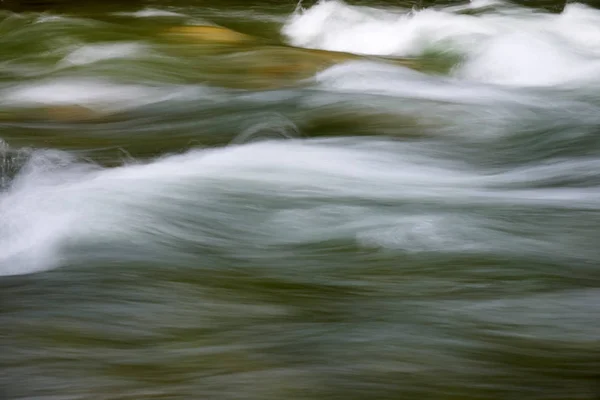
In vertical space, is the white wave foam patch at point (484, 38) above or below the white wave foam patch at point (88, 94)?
above

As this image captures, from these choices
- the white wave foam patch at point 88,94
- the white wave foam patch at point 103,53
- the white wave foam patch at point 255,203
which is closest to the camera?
the white wave foam patch at point 255,203

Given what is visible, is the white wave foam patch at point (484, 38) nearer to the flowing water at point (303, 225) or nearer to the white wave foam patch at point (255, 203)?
the flowing water at point (303, 225)

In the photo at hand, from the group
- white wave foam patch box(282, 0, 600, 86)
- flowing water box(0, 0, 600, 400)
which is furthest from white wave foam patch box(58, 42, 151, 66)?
white wave foam patch box(282, 0, 600, 86)

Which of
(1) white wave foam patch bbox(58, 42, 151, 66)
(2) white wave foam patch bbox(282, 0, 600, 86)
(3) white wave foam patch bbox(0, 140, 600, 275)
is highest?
(2) white wave foam patch bbox(282, 0, 600, 86)

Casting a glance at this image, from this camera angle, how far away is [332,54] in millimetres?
6871

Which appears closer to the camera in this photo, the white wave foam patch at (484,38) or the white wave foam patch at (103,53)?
the white wave foam patch at (484,38)

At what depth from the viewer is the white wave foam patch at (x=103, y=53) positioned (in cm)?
709

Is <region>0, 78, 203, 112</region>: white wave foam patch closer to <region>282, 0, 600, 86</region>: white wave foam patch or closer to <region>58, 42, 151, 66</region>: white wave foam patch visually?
<region>58, 42, 151, 66</region>: white wave foam patch

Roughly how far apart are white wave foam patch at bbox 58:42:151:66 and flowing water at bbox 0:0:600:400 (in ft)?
0.32

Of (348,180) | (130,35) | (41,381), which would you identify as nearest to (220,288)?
(41,381)

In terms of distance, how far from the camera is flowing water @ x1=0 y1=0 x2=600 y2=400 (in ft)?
7.61

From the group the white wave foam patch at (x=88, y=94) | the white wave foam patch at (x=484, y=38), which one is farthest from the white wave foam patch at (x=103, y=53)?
the white wave foam patch at (x=484, y=38)

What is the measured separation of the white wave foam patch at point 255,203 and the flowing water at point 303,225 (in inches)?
0.5

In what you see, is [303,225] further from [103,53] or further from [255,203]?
[103,53]
